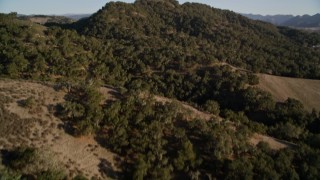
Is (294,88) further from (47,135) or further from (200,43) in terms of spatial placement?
(47,135)

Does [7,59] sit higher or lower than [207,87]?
higher

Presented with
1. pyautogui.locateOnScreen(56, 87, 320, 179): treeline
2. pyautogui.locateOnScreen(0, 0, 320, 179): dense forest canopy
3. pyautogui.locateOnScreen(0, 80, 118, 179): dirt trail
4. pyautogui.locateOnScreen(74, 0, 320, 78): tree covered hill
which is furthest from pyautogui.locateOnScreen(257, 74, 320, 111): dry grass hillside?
pyautogui.locateOnScreen(0, 80, 118, 179): dirt trail

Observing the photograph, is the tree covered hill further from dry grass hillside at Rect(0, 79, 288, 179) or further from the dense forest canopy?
dry grass hillside at Rect(0, 79, 288, 179)

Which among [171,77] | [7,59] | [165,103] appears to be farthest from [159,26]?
[165,103]

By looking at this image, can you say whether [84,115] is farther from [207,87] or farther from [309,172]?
[207,87]

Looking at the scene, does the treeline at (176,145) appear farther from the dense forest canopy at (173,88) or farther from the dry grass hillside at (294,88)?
the dry grass hillside at (294,88)
